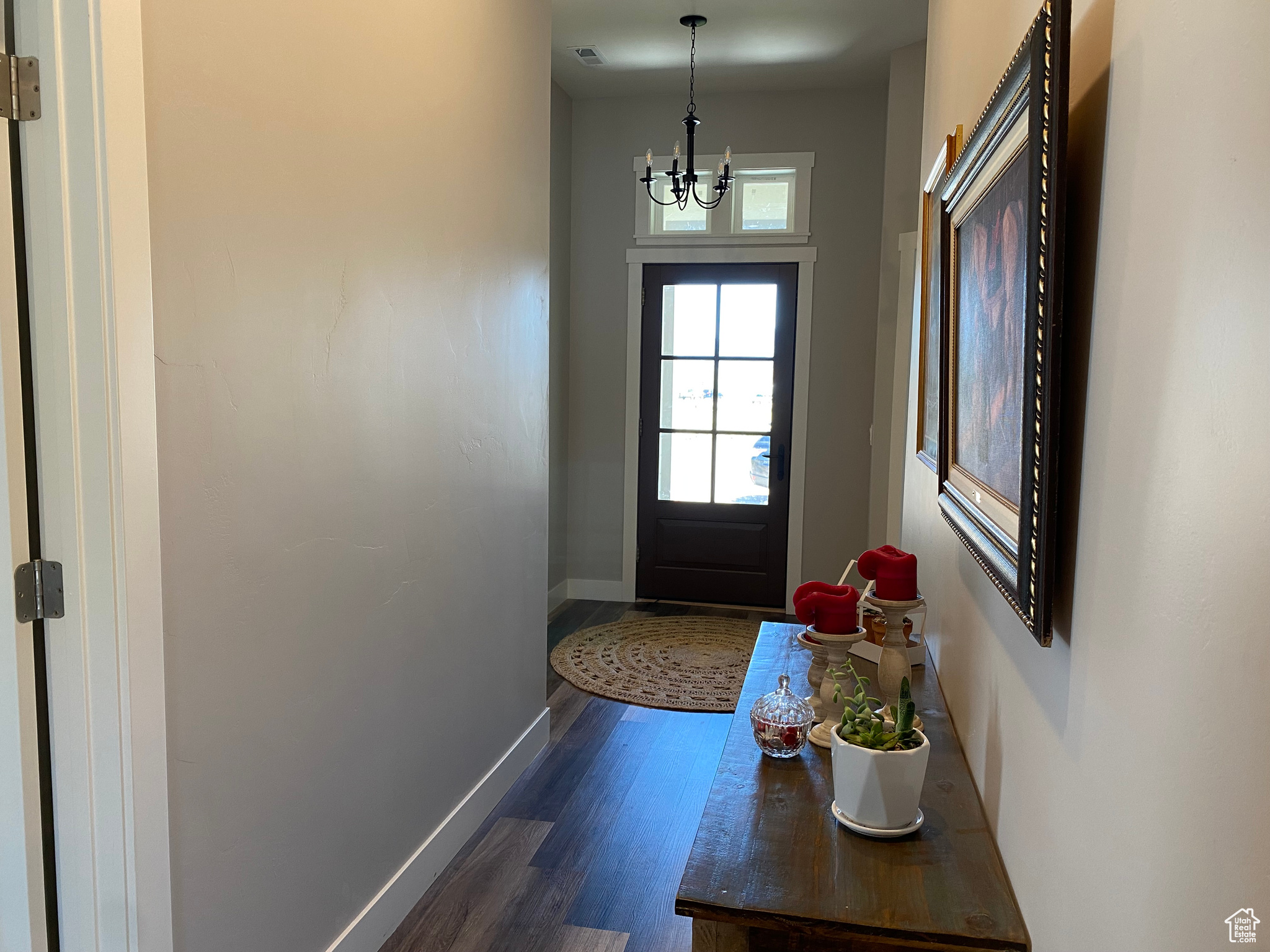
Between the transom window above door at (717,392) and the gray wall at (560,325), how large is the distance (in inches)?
23.0

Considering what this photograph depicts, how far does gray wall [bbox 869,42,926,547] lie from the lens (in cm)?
442

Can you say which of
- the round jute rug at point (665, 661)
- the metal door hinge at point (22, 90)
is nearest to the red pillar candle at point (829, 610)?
the metal door hinge at point (22, 90)

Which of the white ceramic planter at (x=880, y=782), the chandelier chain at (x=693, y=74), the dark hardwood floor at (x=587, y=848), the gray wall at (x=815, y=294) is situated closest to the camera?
the white ceramic planter at (x=880, y=782)

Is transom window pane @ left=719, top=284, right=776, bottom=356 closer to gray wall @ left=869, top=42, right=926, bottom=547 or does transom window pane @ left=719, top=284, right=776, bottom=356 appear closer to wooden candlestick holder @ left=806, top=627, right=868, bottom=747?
gray wall @ left=869, top=42, right=926, bottom=547

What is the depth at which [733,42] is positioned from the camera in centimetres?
432

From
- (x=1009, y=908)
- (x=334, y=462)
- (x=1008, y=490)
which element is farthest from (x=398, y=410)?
(x=1009, y=908)

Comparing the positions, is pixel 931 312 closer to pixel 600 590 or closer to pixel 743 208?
pixel 743 208

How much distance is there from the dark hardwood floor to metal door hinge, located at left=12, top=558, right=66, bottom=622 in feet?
4.01

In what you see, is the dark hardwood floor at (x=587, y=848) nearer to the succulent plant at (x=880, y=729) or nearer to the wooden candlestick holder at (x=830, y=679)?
the wooden candlestick holder at (x=830, y=679)

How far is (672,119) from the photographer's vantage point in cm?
516

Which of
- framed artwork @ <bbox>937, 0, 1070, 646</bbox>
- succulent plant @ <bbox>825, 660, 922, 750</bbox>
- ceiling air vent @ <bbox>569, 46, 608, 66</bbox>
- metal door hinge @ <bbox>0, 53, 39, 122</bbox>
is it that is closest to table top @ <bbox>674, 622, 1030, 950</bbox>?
succulent plant @ <bbox>825, 660, 922, 750</bbox>

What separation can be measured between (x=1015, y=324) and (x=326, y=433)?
4.21 feet

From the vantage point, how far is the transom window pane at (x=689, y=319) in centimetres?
522

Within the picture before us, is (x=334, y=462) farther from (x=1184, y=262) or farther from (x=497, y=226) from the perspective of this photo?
(x=1184, y=262)
